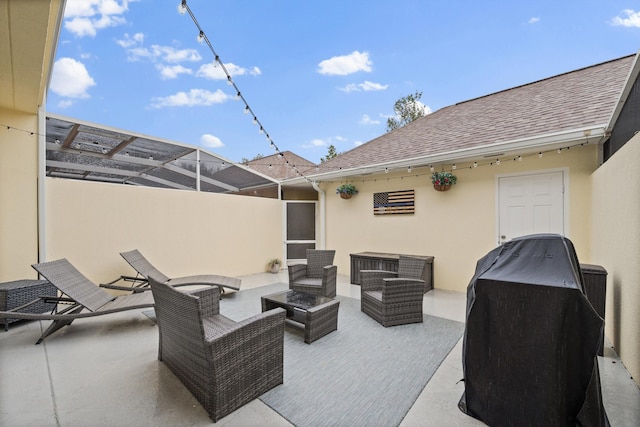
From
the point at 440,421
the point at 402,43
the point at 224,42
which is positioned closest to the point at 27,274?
the point at 224,42

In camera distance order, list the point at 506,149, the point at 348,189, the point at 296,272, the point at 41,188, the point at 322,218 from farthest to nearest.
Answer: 1. the point at 322,218
2. the point at 348,189
3. the point at 296,272
4. the point at 506,149
5. the point at 41,188

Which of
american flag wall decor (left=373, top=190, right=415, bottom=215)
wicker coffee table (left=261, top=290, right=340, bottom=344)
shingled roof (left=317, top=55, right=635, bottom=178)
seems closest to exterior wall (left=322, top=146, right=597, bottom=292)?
american flag wall decor (left=373, top=190, right=415, bottom=215)

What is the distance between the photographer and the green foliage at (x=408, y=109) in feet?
56.3

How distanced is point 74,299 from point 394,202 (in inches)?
251

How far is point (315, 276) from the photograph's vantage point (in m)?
5.88

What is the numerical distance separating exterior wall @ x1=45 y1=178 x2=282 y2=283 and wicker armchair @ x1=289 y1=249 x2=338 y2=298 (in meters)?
2.74

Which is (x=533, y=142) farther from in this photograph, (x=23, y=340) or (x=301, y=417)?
(x=23, y=340)

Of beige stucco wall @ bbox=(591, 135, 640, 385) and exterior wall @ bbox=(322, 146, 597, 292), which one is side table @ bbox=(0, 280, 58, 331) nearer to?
exterior wall @ bbox=(322, 146, 597, 292)

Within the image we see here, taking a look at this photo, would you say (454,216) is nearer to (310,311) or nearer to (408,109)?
(310,311)

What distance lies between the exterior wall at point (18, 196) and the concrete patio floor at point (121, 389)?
138 cm

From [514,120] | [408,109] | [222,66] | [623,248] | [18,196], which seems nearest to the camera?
[623,248]

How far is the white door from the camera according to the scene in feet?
16.1

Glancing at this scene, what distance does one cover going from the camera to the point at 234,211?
7.63 meters

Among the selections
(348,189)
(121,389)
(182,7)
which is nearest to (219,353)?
(121,389)
